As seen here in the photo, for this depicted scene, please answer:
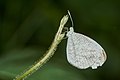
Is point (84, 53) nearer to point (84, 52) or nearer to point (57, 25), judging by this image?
point (84, 52)

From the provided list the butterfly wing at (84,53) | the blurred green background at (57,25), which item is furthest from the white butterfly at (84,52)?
the blurred green background at (57,25)

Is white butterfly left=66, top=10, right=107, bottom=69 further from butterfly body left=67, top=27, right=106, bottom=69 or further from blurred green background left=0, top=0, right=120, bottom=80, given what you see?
blurred green background left=0, top=0, right=120, bottom=80

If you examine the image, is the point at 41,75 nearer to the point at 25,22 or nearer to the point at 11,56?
the point at 11,56

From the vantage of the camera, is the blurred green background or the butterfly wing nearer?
the butterfly wing

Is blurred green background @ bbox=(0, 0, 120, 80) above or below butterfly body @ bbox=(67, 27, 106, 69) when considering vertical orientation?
above

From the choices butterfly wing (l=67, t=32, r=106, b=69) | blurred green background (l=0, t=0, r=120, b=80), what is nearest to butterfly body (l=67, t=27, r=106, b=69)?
butterfly wing (l=67, t=32, r=106, b=69)
